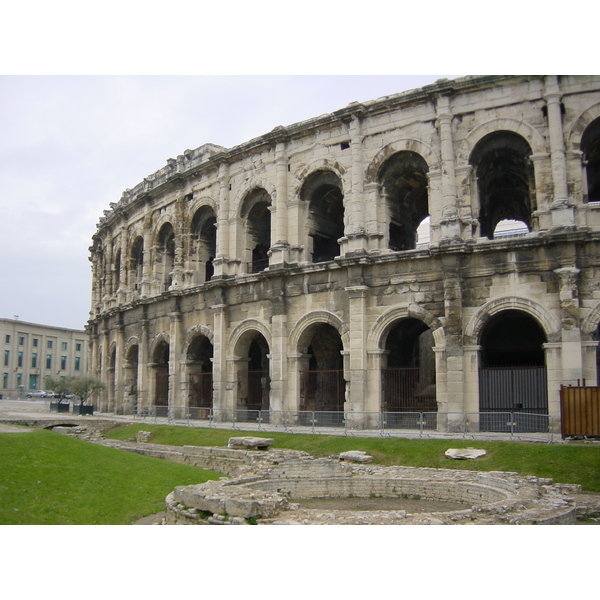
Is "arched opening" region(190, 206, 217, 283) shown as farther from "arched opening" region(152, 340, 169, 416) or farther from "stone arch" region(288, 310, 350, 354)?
"stone arch" region(288, 310, 350, 354)

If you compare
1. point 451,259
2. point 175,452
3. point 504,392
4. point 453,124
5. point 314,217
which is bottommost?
point 175,452

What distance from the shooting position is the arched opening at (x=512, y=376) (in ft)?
65.8

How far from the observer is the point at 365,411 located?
22766 mm

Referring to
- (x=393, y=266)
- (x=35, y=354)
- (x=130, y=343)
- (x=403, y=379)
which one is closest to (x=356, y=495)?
(x=403, y=379)

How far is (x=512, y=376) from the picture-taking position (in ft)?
70.6

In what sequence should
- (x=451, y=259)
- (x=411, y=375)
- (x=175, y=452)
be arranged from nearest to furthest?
(x=175, y=452)
(x=451, y=259)
(x=411, y=375)

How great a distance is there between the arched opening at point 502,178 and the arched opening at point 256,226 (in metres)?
9.62

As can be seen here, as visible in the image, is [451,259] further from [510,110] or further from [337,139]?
[337,139]

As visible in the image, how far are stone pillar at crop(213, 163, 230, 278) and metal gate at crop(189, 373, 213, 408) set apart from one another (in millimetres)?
5588

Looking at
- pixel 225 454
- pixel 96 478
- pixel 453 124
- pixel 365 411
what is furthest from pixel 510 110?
pixel 96 478

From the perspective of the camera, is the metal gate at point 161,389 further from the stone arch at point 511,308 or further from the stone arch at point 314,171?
the stone arch at point 511,308

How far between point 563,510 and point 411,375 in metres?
14.9

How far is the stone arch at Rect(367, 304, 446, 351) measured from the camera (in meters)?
22.4

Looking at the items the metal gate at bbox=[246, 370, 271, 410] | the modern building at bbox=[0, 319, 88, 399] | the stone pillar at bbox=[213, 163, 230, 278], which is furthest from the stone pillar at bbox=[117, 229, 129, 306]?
the modern building at bbox=[0, 319, 88, 399]
